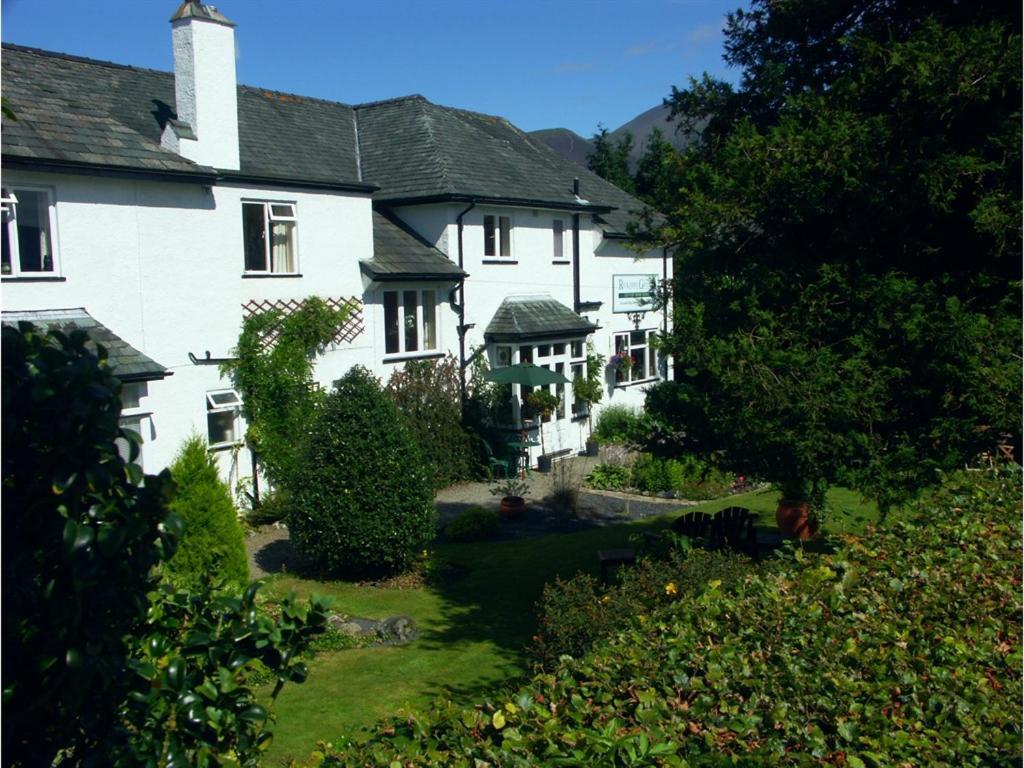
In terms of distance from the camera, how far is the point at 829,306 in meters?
9.85

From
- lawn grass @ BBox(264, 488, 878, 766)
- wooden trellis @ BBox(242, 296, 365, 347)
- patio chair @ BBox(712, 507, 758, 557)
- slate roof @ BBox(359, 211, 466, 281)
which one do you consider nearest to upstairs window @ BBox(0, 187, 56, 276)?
wooden trellis @ BBox(242, 296, 365, 347)

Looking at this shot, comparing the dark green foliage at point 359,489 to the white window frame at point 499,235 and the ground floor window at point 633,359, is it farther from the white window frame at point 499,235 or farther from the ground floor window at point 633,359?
the ground floor window at point 633,359

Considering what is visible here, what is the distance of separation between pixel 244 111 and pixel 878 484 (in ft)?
52.1

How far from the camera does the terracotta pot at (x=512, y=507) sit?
60.4 ft

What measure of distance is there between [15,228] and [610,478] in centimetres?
1253

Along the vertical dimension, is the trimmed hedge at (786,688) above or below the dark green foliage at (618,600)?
above

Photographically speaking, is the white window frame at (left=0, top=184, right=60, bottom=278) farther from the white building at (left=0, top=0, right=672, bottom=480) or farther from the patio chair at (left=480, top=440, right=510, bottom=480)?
the patio chair at (left=480, top=440, right=510, bottom=480)

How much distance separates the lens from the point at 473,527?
16969 millimetres

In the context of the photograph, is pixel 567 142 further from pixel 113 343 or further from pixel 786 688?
pixel 786 688

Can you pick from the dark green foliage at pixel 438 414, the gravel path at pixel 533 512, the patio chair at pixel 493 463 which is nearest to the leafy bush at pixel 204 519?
the gravel path at pixel 533 512

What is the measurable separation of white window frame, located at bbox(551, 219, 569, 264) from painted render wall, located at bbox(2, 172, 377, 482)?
7938 millimetres

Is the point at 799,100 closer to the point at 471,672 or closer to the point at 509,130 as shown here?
the point at 471,672

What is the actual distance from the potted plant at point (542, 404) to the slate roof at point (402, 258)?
339cm

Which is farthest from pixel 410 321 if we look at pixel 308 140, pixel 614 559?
pixel 614 559
